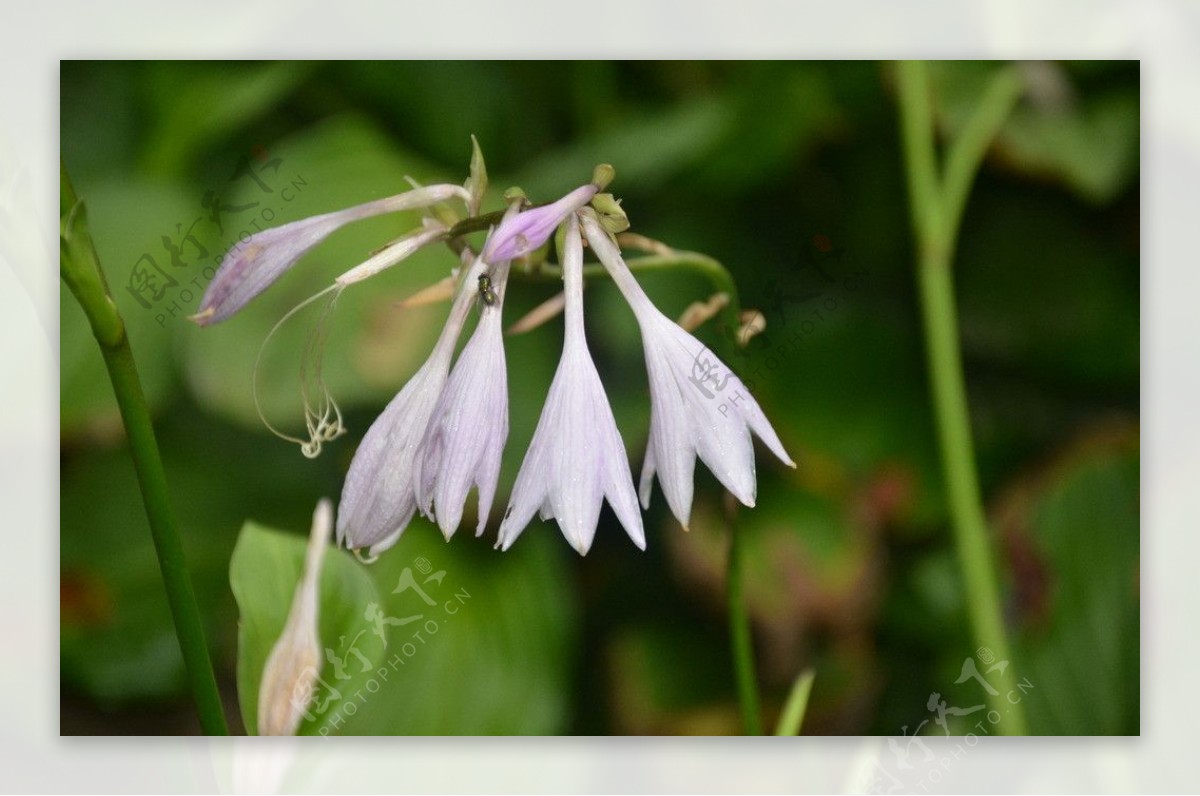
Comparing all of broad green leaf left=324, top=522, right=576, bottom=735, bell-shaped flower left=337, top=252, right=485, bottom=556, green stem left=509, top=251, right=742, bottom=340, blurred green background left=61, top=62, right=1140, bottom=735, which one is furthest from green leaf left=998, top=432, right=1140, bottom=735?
bell-shaped flower left=337, top=252, right=485, bottom=556

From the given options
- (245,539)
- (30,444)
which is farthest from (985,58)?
(30,444)

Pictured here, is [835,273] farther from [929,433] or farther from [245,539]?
[245,539]

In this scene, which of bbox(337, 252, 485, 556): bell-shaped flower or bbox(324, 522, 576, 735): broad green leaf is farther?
bbox(324, 522, 576, 735): broad green leaf

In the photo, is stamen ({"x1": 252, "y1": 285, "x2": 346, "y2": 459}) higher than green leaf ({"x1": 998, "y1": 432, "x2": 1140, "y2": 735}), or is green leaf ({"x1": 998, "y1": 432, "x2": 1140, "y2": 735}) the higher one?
stamen ({"x1": 252, "y1": 285, "x2": 346, "y2": 459})

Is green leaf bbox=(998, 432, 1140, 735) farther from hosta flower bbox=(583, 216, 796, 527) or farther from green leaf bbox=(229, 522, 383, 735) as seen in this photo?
green leaf bbox=(229, 522, 383, 735)

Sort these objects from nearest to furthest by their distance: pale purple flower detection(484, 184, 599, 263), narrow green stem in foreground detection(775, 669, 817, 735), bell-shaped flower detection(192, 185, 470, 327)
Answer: pale purple flower detection(484, 184, 599, 263) → bell-shaped flower detection(192, 185, 470, 327) → narrow green stem in foreground detection(775, 669, 817, 735)

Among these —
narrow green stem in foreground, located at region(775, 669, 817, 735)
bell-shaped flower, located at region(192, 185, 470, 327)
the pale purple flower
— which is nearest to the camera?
the pale purple flower

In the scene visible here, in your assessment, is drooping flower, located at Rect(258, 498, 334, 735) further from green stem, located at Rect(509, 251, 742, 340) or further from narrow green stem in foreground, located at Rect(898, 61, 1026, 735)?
narrow green stem in foreground, located at Rect(898, 61, 1026, 735)

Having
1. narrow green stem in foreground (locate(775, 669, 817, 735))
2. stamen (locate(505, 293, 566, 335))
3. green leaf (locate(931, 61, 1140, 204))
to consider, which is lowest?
narrow green stem in foreground (locate(775, 669, 817, 735))
